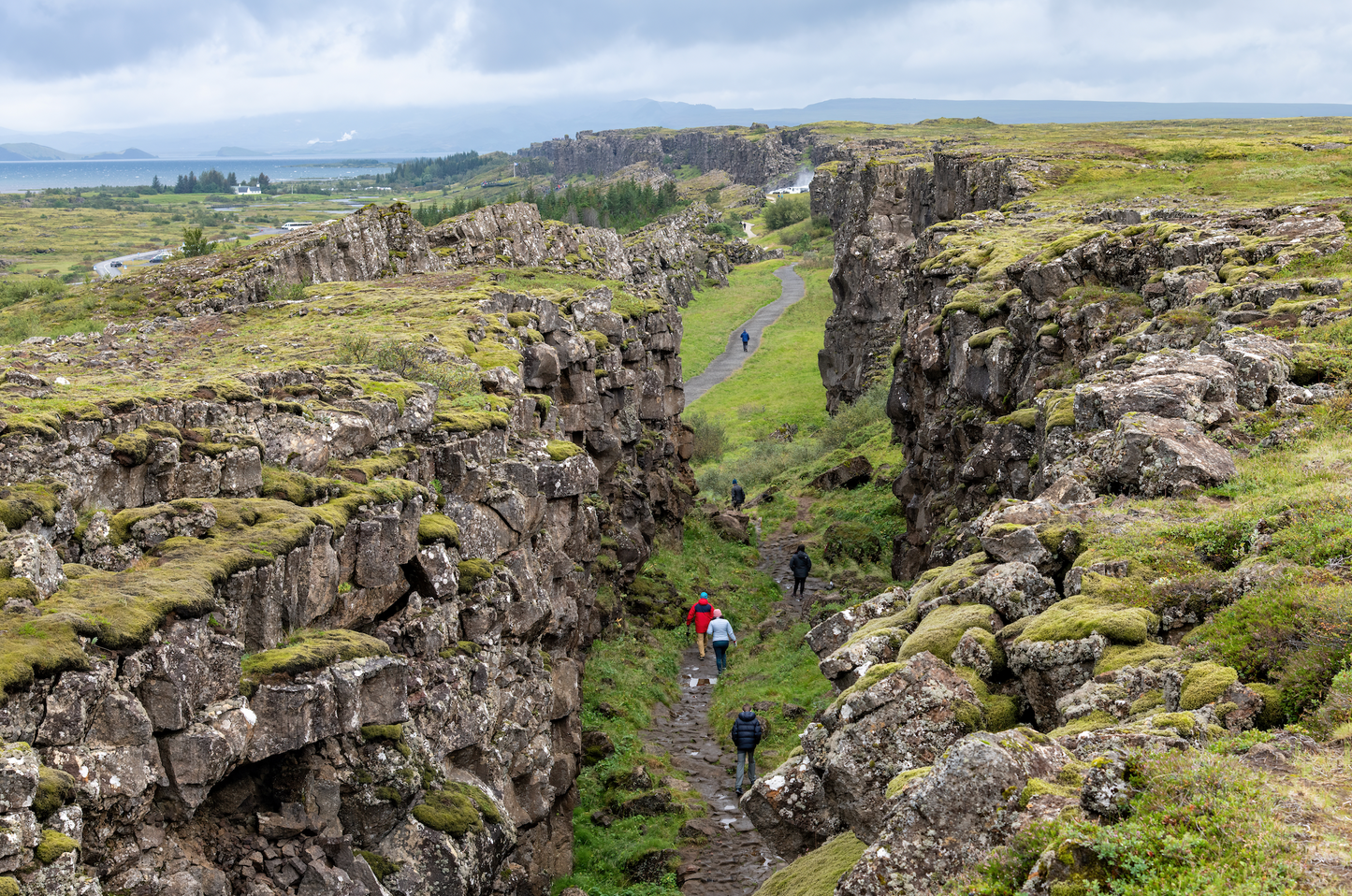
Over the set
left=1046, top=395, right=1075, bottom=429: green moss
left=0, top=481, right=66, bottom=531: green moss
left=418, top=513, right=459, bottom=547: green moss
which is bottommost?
left=418, top=513, right=459, bottom=547: green moss

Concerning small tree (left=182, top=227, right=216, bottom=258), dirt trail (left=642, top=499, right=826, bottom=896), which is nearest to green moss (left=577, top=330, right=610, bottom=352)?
dirt trail (left=642, top=499, right=826, bottom=896)

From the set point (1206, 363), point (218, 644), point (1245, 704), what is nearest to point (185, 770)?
point (218, 644)

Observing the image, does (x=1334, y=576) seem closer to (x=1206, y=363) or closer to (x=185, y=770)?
(x=1206, y=363)

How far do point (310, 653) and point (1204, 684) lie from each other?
13002mm

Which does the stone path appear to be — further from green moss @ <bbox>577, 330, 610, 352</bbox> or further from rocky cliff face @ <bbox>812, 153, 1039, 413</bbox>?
rocky cliff face @ <bbox>812, 153, 1039, 413</bbox>

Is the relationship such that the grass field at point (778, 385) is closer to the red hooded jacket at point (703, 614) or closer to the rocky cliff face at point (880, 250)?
the rocky cliff face at point (880, 250)

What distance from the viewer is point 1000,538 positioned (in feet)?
60.4

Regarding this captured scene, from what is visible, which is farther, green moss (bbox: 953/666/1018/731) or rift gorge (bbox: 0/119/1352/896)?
green moss (bbox: 953/666/1018/731)

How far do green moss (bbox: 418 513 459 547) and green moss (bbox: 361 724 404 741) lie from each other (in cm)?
527

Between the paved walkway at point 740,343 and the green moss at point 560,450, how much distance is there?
2548 inches

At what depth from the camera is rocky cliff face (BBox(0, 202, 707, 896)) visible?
12.7 metres

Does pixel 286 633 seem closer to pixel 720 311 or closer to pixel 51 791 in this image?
pixel 51 791

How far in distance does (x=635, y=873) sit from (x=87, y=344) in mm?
22963

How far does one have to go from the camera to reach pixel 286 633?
56.0 feet
